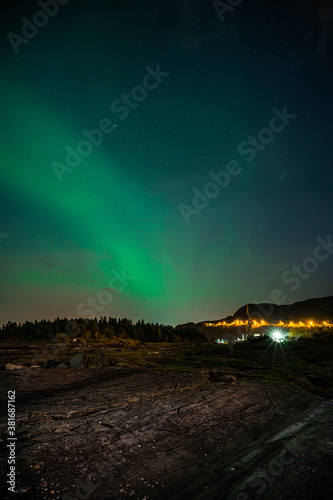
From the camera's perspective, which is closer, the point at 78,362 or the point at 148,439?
the point at 148,439

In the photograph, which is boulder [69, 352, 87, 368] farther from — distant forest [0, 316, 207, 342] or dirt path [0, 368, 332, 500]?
distant forest [0, 316, 207, 342]

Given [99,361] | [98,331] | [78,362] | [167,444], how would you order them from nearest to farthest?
[167,444] → [78,362] → [99,361] → [98,331]

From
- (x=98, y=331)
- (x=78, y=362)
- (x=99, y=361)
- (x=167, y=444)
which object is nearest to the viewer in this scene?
(x=167, y=444)

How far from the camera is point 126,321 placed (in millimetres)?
→ 106875

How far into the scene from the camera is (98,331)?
83.6m

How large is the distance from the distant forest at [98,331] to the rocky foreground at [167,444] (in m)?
66.1

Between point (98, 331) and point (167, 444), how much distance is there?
82.7 m

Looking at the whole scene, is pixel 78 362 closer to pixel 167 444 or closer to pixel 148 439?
pixel 148 439

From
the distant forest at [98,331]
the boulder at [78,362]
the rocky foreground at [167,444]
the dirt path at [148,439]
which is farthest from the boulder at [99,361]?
the distant forest at [98,331]

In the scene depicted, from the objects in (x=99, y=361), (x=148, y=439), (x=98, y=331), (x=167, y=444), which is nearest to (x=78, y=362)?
(x=99, y=361)

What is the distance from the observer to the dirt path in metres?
5.13

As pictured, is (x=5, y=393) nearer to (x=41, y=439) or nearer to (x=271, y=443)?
(x=41, y=439)

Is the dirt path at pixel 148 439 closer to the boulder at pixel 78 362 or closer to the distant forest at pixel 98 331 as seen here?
the boulder at pixel 78 362

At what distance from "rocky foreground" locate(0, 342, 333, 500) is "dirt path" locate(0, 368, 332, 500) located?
0.03 m
